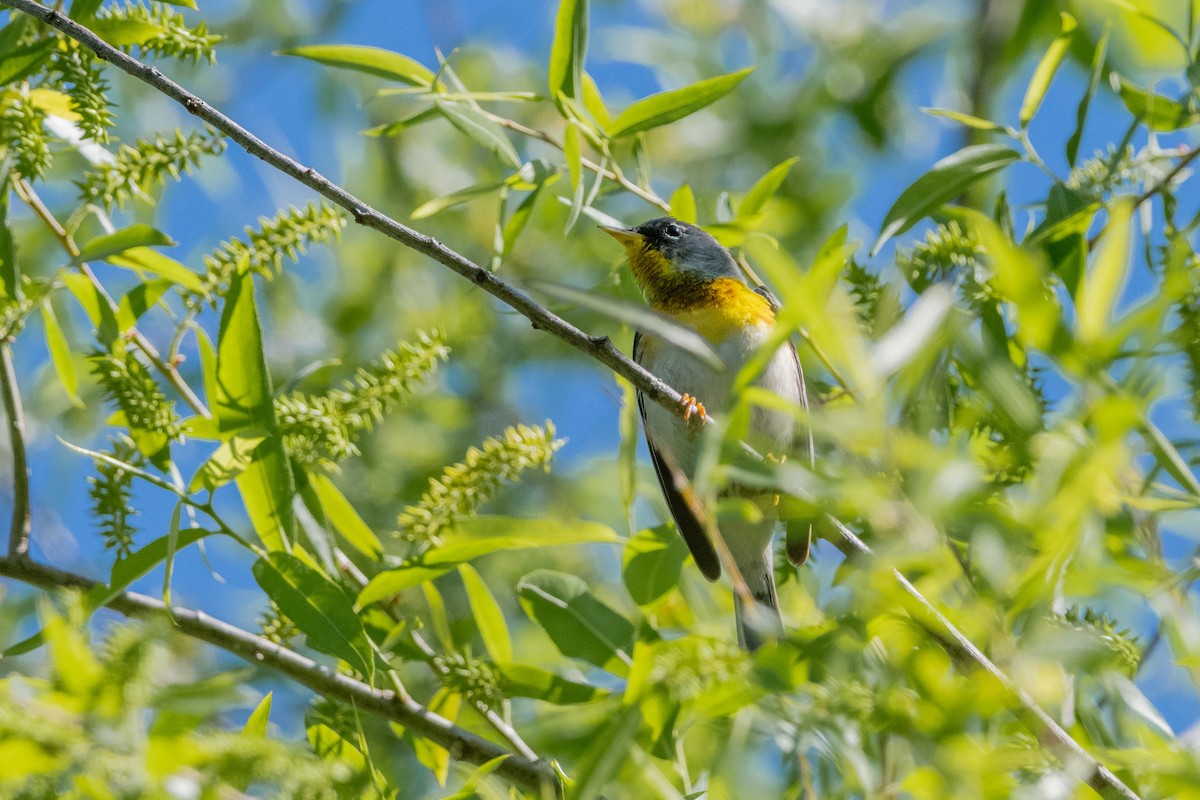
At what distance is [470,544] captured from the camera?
2.17m

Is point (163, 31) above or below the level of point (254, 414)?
above

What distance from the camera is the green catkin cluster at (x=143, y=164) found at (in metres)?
2.42

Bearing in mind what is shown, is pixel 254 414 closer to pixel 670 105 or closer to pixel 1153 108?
pixel 670 105

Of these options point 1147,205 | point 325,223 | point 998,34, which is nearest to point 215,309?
point 325,223

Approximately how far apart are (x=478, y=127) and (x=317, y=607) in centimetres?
108

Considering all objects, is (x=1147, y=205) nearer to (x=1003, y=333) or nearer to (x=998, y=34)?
(x=1003, y=333)

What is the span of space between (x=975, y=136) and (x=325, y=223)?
2992 millimetres

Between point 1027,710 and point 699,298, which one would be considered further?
point 699,298

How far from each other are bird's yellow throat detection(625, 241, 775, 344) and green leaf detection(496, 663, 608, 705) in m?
1.77

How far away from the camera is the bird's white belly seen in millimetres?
3848

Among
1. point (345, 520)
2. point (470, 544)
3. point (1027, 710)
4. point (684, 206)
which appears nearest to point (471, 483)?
point (470, 544)

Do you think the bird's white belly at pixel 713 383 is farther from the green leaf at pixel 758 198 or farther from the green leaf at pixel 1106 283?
the green leaf at pixel 1106 283

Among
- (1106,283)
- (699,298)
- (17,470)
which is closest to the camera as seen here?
(1106,283)

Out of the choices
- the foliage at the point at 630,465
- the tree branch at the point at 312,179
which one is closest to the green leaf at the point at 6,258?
the foliage at the point at 630,465
